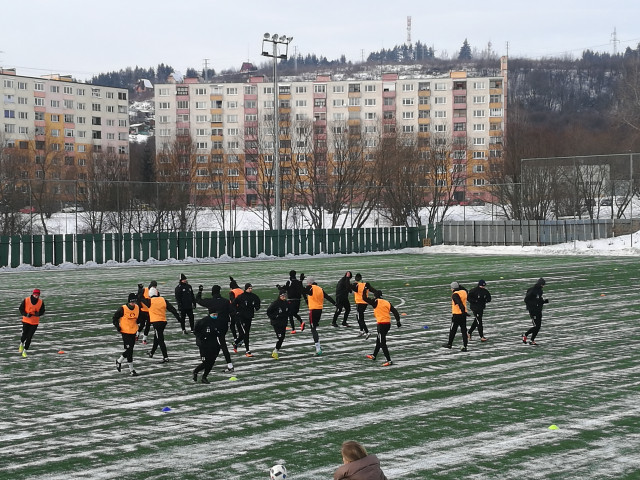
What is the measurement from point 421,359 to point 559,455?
8356mm

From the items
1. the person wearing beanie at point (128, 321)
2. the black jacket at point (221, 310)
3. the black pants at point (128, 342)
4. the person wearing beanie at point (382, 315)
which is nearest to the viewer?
the black jacket at point (221, 310)

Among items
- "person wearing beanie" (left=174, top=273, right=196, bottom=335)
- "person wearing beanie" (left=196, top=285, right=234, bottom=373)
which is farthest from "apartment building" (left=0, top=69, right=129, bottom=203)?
"person wearing beanie" (left=196, top=285, right=234, bottom=373)

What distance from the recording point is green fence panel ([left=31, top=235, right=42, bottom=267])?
50.2m

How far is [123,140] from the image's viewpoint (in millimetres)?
166500

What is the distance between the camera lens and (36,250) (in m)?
50.3

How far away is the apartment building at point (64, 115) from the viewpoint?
145125mm

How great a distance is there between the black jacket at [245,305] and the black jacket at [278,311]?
0.63 metres

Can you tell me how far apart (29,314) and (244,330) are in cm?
510

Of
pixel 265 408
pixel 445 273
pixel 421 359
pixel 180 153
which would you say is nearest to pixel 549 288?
pixel 445 273

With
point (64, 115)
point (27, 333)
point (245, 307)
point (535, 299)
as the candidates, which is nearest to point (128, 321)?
point (245, 307)

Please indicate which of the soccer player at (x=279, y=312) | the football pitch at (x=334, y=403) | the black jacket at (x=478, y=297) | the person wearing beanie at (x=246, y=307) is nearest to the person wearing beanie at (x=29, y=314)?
the football pitch at (x=334, y=403)

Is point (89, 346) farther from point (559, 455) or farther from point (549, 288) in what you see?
point (549, 288)

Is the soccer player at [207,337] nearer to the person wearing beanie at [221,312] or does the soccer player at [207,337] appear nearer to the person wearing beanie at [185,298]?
the person wearing beanie at [221,312]

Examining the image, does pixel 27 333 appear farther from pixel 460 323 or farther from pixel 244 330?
pixel 460 323
